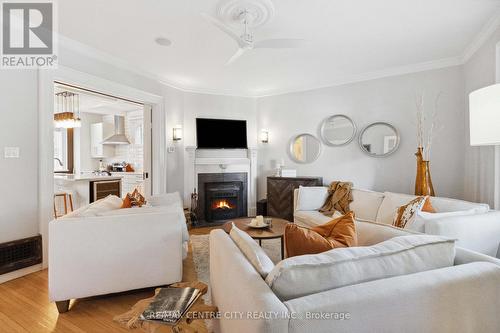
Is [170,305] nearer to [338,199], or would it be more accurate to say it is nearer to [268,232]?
[268,232]

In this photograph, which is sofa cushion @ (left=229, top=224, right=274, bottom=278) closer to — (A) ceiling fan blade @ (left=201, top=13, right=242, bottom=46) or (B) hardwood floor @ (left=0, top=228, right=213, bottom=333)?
(B) hardwood floor @ (left=0, top=228, right=213, bottom=333)

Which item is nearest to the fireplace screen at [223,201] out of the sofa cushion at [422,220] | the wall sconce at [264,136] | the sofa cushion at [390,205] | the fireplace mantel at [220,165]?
the fireplace mantel at [220,165]

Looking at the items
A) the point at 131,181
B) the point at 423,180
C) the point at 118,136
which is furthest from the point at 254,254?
the point at 118,136

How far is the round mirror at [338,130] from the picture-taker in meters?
4.47

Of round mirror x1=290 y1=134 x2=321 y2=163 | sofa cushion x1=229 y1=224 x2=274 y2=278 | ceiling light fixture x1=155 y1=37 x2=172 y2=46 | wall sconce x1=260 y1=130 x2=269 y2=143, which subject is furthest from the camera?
wall sconce x1=260 y1=130 x2=269 y2=143

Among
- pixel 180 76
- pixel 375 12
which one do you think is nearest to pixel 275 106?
pixel 180 76

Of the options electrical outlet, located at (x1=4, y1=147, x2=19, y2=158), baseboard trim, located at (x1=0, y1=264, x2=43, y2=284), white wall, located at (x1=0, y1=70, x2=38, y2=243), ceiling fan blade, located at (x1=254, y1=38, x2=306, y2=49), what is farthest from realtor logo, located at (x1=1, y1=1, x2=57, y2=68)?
baseboard trim, located at (x1=0, y1=264, x2=43, y2=284)

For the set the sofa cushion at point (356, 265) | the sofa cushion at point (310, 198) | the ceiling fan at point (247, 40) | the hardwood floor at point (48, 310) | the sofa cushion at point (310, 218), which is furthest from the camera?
the sofa cushion at point (310, 198)

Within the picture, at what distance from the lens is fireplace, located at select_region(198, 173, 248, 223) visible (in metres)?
4.95

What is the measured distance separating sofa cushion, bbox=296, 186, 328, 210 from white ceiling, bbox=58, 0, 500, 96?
1.89 metres

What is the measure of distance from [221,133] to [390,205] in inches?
127

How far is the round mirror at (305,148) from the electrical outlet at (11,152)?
404 cm

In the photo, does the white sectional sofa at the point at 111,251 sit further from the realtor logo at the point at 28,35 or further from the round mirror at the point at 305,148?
the round mirror at the point at 305,148

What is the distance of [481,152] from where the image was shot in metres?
3.01
